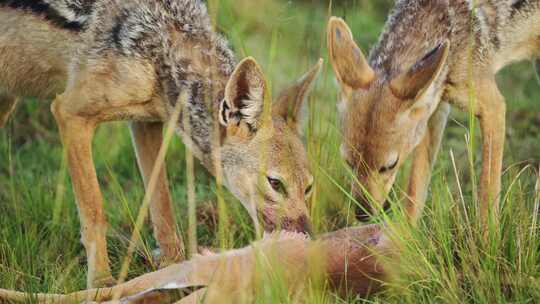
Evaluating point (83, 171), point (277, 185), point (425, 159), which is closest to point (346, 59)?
point (425, 159)

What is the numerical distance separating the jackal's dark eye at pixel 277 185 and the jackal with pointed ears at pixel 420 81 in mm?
611

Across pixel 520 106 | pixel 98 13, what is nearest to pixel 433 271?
pixel 98 13

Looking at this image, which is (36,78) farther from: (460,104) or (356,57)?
(460,104)

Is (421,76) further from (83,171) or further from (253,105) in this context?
(83,171)

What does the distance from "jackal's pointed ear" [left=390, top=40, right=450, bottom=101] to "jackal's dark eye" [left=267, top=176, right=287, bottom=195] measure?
1139 millimetres

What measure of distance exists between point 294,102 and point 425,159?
4.55ft

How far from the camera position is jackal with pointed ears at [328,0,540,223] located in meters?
5.68

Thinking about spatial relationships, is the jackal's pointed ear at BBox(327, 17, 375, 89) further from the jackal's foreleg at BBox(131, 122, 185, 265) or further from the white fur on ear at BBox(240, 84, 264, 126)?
the jackal's foreleg at BBox(131, 122, 185, 265)

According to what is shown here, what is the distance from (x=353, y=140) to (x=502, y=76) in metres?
4.11

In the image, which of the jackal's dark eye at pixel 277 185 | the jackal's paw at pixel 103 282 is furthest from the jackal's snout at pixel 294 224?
the jackal's paw at pixel 103 282

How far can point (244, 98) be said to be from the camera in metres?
5.11

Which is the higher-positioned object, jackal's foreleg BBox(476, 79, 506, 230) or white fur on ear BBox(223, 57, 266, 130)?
white fur on ear BBox(223, 57, 266, 130)

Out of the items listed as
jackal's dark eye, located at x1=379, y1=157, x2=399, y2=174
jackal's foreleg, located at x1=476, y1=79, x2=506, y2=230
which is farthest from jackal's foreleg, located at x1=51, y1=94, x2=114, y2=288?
jackal's foreleg, located at x1=476, y1=79, x2=506, y2=230

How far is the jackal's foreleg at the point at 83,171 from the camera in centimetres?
541
